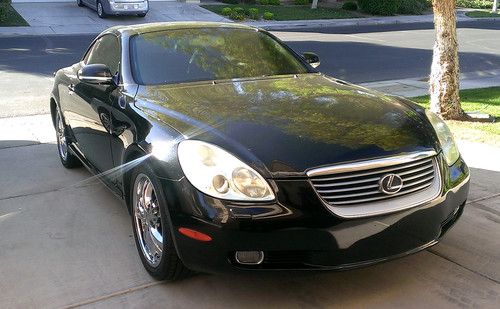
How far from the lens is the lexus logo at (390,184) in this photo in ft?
9.98

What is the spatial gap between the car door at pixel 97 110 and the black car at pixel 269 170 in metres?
0.04

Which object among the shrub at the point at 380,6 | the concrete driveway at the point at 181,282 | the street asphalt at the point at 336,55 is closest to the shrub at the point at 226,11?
the street asphalt at the point at 336,55

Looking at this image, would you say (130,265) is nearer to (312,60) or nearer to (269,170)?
(269,170)

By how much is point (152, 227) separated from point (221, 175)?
77 cm

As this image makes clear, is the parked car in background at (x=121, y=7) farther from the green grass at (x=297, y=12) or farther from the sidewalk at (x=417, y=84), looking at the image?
the sidewalk at (x=417, y=84)

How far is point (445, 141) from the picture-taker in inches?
143

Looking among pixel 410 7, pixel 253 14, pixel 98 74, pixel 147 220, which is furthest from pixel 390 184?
A: pixel 410 7

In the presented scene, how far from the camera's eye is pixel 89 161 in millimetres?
4836

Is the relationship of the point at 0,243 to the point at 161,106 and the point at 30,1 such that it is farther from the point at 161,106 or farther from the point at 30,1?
the point at 30,1

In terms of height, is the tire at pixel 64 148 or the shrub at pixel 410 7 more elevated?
the tire at pixel 64 148

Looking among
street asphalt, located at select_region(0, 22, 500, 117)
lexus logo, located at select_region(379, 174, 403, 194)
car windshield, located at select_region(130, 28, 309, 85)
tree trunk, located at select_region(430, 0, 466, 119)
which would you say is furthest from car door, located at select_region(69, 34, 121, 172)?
tree trunk, located at select_region(430, 0, 466, 119)

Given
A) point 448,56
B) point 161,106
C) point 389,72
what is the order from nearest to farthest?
point 161,106 → point 448,56 → point 389,72

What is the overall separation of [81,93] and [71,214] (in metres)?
1.07

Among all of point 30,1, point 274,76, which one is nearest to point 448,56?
point 274,76
